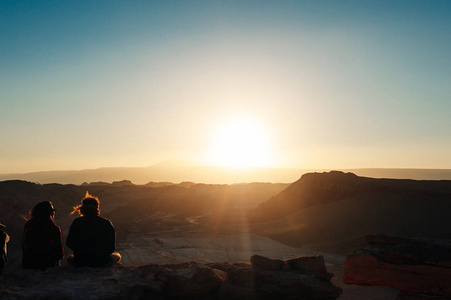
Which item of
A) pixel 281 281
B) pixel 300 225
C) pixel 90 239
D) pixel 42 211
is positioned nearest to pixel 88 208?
pixel 90 239

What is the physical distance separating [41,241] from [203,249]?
40.9ft

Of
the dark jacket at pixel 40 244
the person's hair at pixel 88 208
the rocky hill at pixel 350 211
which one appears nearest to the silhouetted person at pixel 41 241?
the dark jacket at pixel 40 244

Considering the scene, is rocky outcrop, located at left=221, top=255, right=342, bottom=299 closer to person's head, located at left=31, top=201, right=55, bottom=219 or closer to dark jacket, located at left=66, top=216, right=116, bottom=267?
dark jacket, located at left=66, top=216, right=116, bottom=267

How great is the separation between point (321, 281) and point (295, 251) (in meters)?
12.1

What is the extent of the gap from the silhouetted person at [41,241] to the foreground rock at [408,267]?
4.81 m

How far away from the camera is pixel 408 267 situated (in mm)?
5023

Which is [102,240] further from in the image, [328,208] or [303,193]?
[303,193]

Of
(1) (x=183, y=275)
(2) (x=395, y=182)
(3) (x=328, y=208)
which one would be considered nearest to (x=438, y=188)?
(2) (x=395, y=182)

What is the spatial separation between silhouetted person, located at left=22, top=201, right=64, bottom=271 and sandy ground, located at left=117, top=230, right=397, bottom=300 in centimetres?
810

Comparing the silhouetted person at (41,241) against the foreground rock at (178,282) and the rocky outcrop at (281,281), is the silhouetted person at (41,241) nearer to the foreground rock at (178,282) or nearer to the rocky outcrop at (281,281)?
the foreground rock at (178,282)

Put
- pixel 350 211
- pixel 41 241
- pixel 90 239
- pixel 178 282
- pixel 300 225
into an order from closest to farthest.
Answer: pixel 178 282 < pixel 90 239 < pixel 41 241 < pixel 350 211 < pixel 300 225

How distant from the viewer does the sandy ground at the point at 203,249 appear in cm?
1478

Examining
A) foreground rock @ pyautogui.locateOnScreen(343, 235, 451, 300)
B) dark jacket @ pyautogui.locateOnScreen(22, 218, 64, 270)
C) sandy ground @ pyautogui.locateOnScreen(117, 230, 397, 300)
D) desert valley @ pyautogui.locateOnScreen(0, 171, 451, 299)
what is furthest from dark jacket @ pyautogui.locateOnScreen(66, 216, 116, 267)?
sandy ground @ pyautogui.locateOnScreen(117, 230, 397, 300)

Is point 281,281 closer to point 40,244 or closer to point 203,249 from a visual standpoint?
point 40,244
